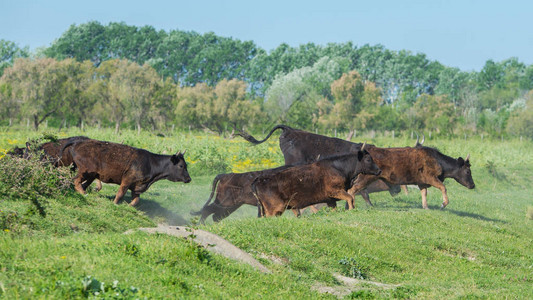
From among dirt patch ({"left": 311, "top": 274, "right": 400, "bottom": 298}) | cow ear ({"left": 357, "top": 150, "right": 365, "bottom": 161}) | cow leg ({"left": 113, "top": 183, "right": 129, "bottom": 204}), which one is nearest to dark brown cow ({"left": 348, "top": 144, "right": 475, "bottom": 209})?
cow ear ({"left": 357, "top": 150, "right": 365, "bottom": 161})

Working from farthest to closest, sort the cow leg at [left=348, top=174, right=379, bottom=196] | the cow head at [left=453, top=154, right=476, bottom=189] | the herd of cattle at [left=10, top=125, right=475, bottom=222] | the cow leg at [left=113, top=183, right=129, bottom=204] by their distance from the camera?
the cow head at [left=453, top=154, right=476, bottom=189], the cow leg at [left=348, top=174, right=379, bottom=196], the cow leg at [left=113, top=183, right=129, bottom=204], the herd of cattle at [left=10, top=125, right=475, bottom=222]

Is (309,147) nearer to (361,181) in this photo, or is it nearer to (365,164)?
(361,181)

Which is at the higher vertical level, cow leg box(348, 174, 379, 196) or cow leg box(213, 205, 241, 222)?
cow leg box(348, 174, 379, 196)

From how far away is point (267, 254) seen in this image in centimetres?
1141

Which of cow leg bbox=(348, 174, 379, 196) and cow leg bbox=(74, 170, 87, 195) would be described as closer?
cow leg bbox=(74, 170, 87, 195)

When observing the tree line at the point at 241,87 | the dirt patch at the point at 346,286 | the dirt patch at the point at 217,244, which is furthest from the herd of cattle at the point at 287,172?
the tree line at the point at 241,87

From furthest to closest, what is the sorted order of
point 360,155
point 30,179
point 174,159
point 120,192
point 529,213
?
1. point 529,213
2. point 174,159
3. point 120,192
4. point 360,155
5. point 30,179

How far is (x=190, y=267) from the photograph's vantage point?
29.3ft

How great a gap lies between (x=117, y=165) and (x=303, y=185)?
582cm

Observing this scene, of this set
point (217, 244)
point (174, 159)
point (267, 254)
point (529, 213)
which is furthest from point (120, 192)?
point (529, 213)

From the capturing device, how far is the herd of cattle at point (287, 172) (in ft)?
52.6

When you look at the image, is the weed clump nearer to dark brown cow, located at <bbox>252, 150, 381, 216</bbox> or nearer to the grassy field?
the grassy field

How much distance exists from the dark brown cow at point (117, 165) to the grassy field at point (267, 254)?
1.41 m

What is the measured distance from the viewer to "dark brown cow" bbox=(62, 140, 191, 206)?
18.5 metres
